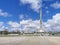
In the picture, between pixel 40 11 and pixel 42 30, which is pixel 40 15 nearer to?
pixel 40 11

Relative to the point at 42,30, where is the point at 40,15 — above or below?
above

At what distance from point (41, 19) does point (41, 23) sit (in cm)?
235

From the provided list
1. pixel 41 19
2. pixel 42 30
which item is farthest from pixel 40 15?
pixel 42 30

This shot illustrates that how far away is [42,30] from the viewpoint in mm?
64125

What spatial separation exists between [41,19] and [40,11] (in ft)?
10.0

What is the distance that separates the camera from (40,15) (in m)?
66.7

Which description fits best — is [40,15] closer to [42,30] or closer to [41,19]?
[41,19]

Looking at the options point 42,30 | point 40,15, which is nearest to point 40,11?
point 40,15

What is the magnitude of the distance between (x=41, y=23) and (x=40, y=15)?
345 centimetres

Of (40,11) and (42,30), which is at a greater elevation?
(40,11)

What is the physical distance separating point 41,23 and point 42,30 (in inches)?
193

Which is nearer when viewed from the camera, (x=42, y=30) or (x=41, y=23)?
(x=42, y=30)

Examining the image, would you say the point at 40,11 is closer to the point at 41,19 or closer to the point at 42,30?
the point at 41,19
